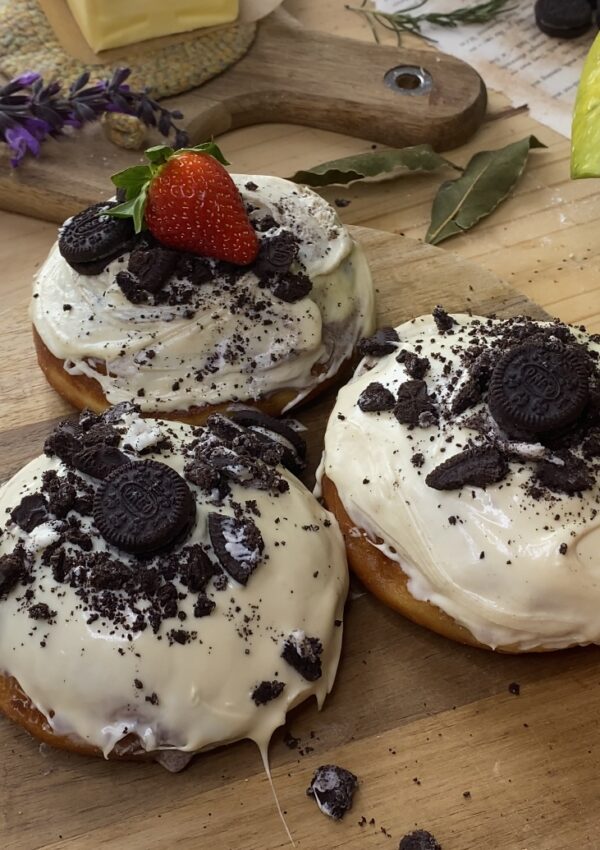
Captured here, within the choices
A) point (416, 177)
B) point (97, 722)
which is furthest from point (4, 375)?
point (416, 177)

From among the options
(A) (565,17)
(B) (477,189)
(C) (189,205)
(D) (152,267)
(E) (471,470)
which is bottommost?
(B) (477,189)

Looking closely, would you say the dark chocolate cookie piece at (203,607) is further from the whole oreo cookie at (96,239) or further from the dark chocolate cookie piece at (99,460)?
the whole oreo cookie at (96,239)

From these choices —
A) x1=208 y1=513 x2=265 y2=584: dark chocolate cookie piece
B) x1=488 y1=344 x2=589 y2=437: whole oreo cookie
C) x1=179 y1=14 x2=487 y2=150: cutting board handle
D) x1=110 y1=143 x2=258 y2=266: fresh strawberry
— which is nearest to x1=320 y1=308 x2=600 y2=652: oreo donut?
x1=488 y1=344 x2=589 y2=437: whole oreo cookie

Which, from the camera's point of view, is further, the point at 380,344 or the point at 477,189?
the point at 477,189

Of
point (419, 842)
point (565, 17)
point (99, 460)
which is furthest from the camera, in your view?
point (565, 17)

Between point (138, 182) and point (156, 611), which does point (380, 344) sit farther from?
point (156, 611)

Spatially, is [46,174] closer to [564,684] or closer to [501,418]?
[501,418]

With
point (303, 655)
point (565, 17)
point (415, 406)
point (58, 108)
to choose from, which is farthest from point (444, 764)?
point (565, 17)
